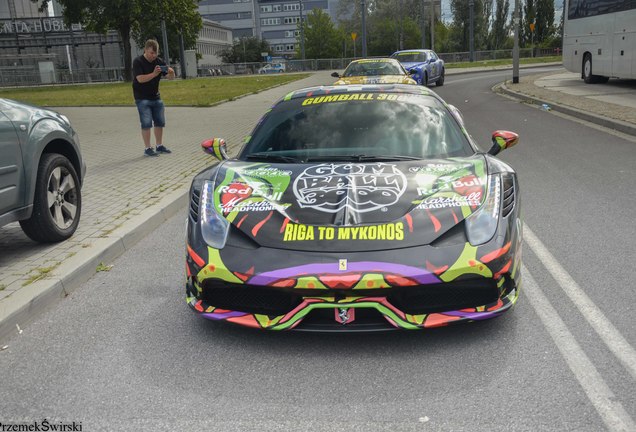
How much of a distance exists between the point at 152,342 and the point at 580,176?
21.0ft

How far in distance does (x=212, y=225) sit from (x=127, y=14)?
1747 inches

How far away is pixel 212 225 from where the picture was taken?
3828mm

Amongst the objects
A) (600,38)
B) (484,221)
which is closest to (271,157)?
(484,221)

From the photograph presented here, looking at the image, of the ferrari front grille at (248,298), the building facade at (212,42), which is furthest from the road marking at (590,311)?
the building facade at (212,42)

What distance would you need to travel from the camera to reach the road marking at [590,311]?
131 inches

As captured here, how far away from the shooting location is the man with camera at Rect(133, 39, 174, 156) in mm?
10727

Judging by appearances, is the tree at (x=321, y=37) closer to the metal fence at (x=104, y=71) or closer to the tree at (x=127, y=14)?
the metal fence at (x=104, y=71)

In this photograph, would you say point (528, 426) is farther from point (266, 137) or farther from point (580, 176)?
point (580, 176)

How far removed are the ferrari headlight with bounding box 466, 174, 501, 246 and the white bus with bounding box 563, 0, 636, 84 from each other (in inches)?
696

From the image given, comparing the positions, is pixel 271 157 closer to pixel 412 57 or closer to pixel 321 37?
pixel 412 57

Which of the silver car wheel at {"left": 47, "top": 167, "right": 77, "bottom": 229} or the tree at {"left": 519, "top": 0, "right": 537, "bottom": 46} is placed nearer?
the silver car wheel at {"left": 47, "top": 167, "right": 77, "bottom": 229}

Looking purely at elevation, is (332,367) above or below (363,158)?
below

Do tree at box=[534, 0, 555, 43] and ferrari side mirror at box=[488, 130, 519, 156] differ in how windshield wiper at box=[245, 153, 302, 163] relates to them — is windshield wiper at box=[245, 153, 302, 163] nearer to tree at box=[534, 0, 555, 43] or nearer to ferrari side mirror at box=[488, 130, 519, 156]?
ferrari side mirror at box=[488, 130, 519, 156]

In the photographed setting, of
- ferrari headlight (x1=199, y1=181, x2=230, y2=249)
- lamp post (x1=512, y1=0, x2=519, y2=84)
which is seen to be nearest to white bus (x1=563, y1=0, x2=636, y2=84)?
lamp post (x1=512, y1=0, x2=519, y2=84)
